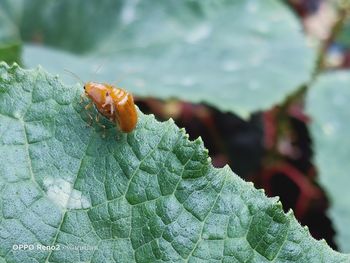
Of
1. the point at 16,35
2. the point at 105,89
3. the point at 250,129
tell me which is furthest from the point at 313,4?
the point at 105,89

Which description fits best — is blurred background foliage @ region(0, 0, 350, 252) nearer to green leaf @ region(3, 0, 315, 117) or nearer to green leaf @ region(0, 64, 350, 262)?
green leaf @ region(3, 0, 315, 117)

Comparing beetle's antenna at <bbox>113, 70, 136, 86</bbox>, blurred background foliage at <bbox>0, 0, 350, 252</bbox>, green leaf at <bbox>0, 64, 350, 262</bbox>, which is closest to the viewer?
green leaf at <bbox>0, 64, 350, 262</bbox>

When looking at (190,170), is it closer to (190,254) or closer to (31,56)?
(190,254)

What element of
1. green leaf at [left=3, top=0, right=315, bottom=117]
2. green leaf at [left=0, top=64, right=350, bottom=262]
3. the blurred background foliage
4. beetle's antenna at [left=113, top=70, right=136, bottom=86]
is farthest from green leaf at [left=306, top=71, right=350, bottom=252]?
green leaf at [left=0, top=64, right=350, bottom=262]

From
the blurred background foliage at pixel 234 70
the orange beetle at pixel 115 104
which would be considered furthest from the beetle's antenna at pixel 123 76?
the orange beetle at pixel 115 104

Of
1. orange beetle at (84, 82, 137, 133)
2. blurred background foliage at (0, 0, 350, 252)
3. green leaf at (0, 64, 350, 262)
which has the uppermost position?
blurred background foliage at (0, 0, 350, 252)

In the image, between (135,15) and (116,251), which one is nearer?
(116,251)

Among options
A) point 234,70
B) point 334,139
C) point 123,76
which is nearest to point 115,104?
point 123,76
